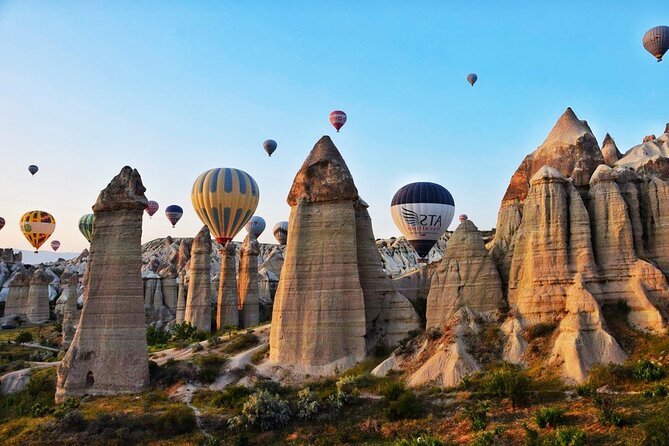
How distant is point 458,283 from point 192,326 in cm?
2680

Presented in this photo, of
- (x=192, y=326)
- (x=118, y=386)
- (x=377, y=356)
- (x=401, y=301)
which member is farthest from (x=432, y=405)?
(x=192, y=326)

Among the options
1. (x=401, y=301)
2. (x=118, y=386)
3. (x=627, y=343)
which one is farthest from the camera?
(x=401, y=301)

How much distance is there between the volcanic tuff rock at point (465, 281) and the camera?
28.9 m

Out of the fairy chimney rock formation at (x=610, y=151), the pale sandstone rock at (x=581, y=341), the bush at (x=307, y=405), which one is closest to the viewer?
the pale sandstone rock at (x=581, y=341)

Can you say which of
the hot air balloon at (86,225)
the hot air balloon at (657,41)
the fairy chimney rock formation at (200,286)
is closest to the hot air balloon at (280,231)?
the hot air balloon at (86,225)

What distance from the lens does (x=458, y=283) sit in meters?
29.6

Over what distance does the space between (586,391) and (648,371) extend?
2.68 m

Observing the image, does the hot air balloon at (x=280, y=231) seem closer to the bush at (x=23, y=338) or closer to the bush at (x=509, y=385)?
the bush at (x=23, y=338)

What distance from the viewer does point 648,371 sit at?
844 inches

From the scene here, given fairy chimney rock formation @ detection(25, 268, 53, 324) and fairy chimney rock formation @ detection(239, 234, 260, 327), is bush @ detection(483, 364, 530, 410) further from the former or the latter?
fairy chimney rock formation @ detection(25, 268, 53, 324)

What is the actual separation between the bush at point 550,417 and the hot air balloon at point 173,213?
87.0 meters

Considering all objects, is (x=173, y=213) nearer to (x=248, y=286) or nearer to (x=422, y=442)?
(x=248, y=286)

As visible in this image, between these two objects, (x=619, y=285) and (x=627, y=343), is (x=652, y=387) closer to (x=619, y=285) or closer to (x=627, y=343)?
(x=627, y=343)

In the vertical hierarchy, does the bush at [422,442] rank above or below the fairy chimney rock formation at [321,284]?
below
